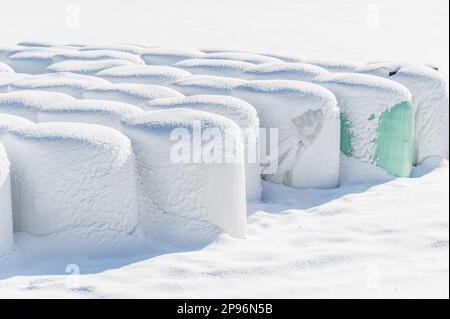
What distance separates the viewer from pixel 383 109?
10.5 ft

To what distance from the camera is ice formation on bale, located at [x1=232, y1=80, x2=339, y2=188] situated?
3.03 m

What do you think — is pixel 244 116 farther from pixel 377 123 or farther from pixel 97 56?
pixel 97 56

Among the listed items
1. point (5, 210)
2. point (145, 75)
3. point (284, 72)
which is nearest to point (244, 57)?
point (284, 72)

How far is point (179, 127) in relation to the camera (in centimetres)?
241

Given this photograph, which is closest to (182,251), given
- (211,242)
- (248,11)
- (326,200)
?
(211,242)

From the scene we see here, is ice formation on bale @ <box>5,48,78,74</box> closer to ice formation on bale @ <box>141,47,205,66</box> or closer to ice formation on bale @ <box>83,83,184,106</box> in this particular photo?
ice formation on bale @ <box>141,47,205,66</box>

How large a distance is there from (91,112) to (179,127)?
0.47 metres

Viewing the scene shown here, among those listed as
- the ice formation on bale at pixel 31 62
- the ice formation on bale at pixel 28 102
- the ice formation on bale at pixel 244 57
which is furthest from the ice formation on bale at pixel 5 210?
the ice formation on bale at pixel 31 62

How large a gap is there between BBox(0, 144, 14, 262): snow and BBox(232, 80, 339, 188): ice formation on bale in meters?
1.15

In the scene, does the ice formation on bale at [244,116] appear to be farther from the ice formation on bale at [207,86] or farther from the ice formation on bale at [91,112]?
the ice formation on bale at [207,86]

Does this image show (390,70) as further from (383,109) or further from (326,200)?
(326,200)

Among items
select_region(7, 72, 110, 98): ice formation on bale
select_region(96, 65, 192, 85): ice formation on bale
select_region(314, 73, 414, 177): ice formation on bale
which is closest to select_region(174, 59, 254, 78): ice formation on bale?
select_region(96, 65, 192, 85): ice formation on bale

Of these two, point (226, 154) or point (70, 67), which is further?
point (70, 67)
